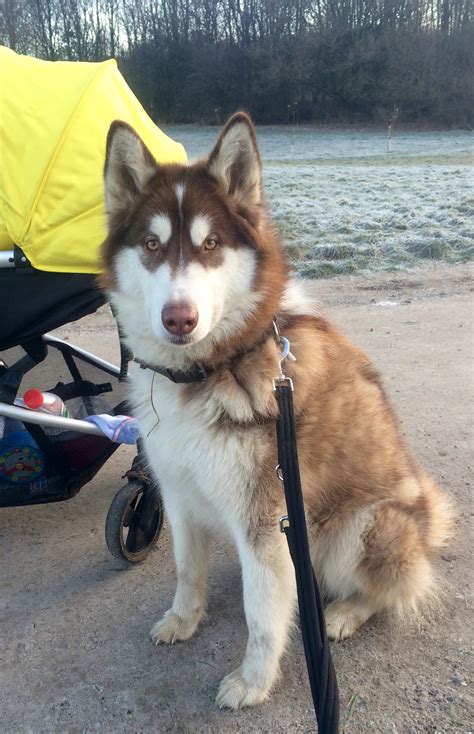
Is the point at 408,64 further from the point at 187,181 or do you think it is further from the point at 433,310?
the point at 187,181

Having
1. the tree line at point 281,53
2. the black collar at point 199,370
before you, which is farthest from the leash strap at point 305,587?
the tree line at point 281,53

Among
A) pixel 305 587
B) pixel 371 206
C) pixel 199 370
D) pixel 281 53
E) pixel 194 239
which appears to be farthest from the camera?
pixel 281 53

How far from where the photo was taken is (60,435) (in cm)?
319

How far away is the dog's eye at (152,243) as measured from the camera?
2264 mm

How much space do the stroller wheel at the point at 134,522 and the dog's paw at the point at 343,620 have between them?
0.98 meters

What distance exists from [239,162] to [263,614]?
1.68 metres

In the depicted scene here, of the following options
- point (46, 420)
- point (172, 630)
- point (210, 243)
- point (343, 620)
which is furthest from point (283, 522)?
point (46, 420)

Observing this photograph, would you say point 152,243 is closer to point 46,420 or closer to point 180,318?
point 180,318

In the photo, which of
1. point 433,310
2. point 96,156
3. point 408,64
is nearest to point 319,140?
point 408,64

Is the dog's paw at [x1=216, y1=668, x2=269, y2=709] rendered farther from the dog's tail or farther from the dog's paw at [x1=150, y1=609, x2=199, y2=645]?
the dog's tail

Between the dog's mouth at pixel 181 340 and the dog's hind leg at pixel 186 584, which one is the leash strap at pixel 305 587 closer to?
the dog's mouth at pixel 181 340

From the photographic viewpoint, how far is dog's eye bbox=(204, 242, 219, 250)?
7.38 ft

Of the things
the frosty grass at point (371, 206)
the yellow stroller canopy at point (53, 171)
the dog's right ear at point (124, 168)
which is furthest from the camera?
the frosty grass at point (371, 206)

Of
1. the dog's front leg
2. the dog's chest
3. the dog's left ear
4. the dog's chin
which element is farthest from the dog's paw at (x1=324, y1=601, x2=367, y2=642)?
the dog's left ear
